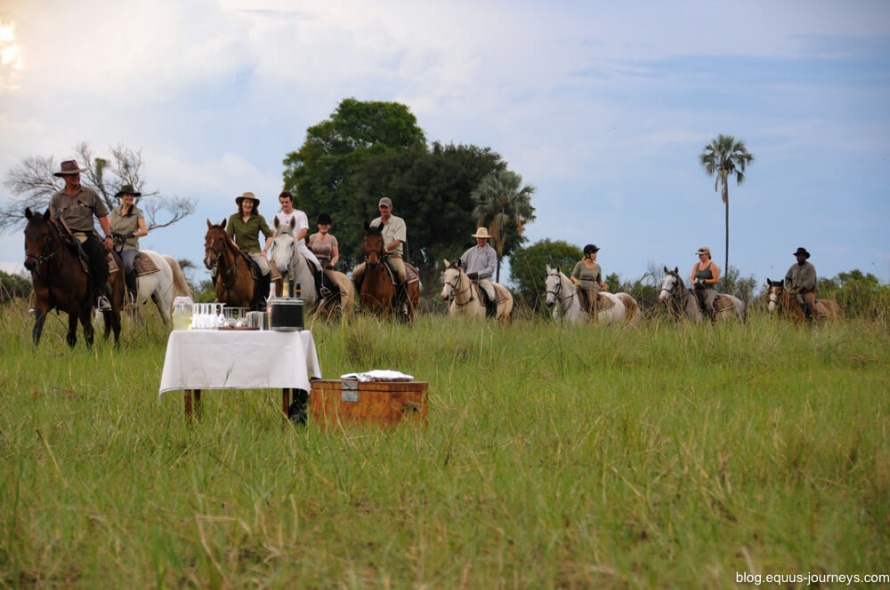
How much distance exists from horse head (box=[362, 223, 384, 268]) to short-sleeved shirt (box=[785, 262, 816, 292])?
1090 cm

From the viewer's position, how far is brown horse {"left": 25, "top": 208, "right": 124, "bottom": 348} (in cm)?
1328

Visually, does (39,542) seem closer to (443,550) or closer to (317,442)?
(443,550)

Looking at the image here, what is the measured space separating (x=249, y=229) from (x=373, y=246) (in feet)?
7.12

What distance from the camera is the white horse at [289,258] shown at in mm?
14836

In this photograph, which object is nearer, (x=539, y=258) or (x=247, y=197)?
(x=247, y=197)

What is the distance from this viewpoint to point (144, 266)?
17.1 meters

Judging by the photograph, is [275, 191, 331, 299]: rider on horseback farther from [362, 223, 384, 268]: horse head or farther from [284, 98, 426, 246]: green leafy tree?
[284, 98, 426, 246]: green leafy tree

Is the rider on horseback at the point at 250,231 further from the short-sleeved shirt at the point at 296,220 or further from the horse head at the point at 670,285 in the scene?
the horse head at the point at 670,285

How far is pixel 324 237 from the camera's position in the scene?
703 inches

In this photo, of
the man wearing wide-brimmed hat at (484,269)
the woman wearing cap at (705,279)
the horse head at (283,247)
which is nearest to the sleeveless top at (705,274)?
the woman wearing cap at (705,279)

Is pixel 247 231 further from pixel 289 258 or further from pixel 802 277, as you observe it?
pixel 802 277

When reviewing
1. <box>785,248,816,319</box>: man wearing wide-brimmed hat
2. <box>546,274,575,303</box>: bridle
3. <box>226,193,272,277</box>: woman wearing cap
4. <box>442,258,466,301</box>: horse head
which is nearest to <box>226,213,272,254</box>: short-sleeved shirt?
<box>226,193,272,277</box>: woman wearing cap

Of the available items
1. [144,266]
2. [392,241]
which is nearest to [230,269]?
[144,266]

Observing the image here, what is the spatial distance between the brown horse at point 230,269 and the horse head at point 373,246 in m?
2.00
